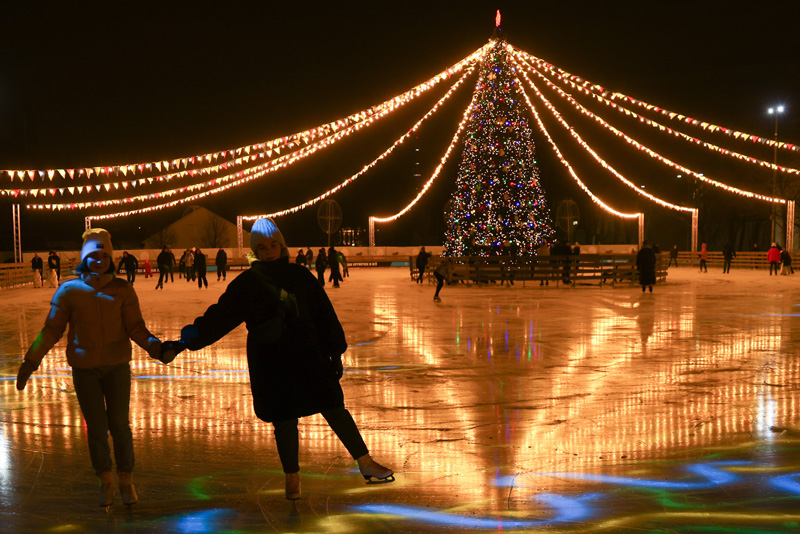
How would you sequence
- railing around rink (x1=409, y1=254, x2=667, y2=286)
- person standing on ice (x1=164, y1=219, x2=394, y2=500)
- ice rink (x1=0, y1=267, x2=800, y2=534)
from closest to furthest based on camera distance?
ice rink (x1=0, y1=267, x2=800, y2=534) → person standing on ice (x1=164, y1=219, x2=394, y2=500) → railing around rink (x1=409, y1=254, x2=667, y2=286)

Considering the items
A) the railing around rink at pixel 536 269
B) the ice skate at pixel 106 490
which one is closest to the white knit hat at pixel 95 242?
the ice skate at pixel 106 490

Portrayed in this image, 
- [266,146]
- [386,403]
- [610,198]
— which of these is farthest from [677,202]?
[386,403]

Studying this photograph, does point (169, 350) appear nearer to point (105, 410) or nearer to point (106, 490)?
point (105, 410)

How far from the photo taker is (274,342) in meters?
3.90

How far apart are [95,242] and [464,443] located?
271 centimetres

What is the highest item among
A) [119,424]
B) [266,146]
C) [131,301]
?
[266,146]

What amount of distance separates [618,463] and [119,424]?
291 centimetres

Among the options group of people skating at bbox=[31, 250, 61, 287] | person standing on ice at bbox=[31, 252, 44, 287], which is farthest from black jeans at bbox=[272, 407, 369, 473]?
person standing on ice at bbox=[31, 252, 44, 287]

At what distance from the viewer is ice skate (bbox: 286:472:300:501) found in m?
4.03

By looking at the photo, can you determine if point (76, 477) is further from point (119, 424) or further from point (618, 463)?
point (618, 463)

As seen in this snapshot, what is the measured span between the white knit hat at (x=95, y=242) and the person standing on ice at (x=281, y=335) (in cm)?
63

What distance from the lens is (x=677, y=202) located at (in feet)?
184

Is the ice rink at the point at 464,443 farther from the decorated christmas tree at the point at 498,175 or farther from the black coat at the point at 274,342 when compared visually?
the decorated christmas tree at the point at 498,175

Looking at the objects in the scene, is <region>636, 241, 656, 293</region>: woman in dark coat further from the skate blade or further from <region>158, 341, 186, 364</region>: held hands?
<region>158, 341, 186, 364</region>: held hands
